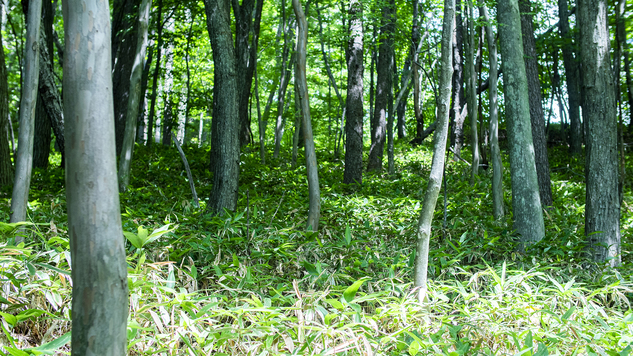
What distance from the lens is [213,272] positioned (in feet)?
12.5

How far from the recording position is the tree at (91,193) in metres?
1.59

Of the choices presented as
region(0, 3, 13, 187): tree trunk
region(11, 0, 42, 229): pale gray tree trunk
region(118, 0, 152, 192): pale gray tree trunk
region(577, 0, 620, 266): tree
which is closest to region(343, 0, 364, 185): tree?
region(118, 0, 152, 192): pale gray tree trunk

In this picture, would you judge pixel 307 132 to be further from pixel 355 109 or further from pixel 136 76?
pixel 355 109

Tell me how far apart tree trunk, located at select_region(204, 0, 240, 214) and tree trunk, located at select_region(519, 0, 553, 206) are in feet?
16.6

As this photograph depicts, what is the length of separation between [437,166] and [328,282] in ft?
4.45

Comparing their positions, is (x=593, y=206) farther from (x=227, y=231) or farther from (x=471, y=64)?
(x=227, y=231)

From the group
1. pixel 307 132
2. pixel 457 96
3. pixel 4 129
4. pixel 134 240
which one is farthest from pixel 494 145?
pixel 4 129

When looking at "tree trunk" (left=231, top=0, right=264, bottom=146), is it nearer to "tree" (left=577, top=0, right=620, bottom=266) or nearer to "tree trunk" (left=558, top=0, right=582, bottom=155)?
"tree" (left=577, top=0, right=620, bottom=266)

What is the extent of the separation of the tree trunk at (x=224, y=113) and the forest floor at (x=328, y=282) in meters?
0.46

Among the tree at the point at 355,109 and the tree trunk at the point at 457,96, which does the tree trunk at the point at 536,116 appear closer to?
the tree at the point at 355,109

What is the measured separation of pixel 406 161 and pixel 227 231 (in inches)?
330

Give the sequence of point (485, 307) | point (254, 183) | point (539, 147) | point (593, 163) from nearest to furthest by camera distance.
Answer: point (485, 307)
point (593, 163)
point (539, 147)
point (254, 183)

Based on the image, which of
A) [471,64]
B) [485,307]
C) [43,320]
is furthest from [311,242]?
[471,64]

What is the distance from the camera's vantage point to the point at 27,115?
3.64 m
